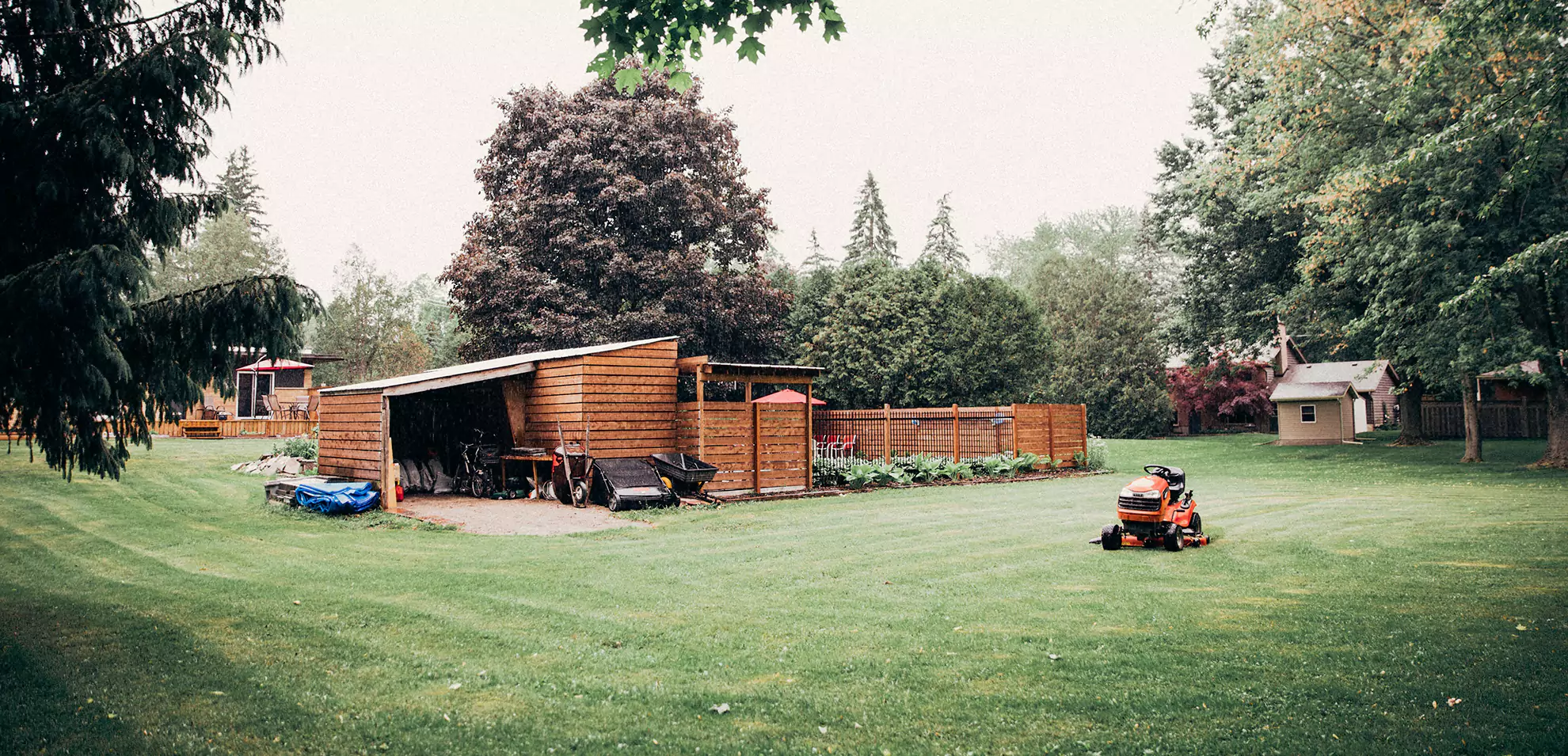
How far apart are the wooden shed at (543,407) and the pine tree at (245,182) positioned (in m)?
51.5

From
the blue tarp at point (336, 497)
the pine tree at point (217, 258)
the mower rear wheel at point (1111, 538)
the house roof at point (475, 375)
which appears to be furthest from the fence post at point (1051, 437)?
the pine tree at point (217, 258)

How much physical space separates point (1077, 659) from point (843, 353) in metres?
25.9

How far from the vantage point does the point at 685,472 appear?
611 inches

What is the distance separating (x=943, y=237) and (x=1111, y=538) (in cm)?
6041

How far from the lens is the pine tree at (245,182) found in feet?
203

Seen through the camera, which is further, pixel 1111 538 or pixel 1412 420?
pixel 1412 420

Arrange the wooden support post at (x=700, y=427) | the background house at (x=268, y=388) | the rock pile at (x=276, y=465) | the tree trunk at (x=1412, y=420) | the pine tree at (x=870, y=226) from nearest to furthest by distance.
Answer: the wooden support post at (x=700, y=427) → the rock pile at (x=276, y=465) → the tree trunk at (x=1412, y=420) → the background house at (x=268, y=388) → the pine tree at (x=870, y=226)

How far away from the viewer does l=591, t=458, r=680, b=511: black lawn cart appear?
47.7 feet

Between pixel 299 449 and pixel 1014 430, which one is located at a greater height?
pixel 1014 430

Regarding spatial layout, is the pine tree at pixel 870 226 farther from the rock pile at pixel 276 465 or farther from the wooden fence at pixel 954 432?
the rock pile at pixel 276 465

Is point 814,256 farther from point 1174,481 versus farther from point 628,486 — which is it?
point 1174,481

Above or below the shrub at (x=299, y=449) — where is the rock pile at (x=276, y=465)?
below

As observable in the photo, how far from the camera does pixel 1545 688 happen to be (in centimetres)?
456

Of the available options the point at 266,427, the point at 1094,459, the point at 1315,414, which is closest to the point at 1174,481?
the point at 1094,459
